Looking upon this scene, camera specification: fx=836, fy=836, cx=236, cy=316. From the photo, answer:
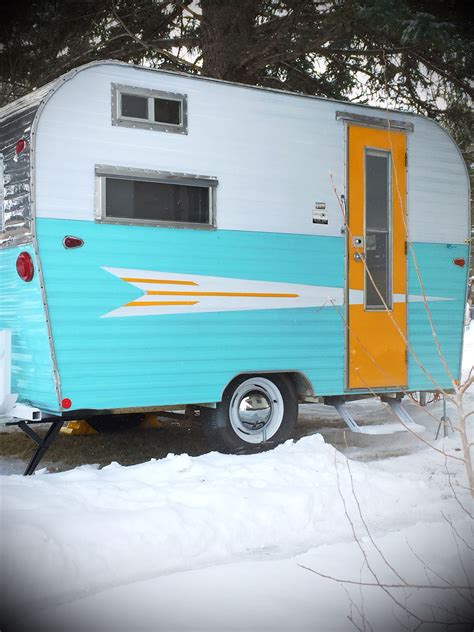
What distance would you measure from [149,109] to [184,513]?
346cm

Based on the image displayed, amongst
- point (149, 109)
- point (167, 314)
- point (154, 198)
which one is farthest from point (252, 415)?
point (149, 109)

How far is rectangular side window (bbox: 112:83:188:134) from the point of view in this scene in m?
6.76

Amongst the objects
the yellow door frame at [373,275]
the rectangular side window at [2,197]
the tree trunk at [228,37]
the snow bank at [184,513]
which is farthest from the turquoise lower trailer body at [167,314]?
the tree trunk at [228,37]

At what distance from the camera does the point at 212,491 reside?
554 centimetres

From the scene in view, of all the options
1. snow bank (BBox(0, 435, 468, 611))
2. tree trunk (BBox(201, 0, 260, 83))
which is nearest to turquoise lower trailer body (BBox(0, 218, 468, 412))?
snow bank (BBox(0, 435, 468, 611))

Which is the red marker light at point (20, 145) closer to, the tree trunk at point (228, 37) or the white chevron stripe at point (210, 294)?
the white chevron stripe at point (210, 294)

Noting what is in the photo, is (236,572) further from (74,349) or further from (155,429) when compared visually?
(155,429)

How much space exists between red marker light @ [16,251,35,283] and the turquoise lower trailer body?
7 cm

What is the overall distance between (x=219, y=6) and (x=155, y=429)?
5280mm

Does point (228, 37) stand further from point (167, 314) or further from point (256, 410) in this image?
point (256, 410)

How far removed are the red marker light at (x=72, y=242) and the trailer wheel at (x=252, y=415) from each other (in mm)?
1872

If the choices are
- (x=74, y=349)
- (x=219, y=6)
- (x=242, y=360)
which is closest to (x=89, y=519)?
(x=74, y=349)

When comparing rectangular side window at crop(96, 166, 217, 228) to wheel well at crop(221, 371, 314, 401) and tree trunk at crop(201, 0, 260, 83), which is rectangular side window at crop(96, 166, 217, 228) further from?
tree trunk at crop(201, 0, 260, 83)

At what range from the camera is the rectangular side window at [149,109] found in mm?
6762
